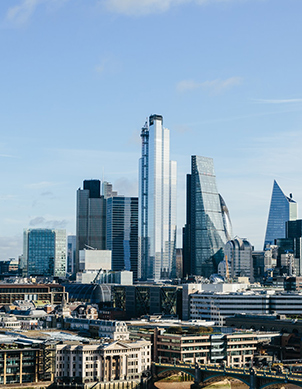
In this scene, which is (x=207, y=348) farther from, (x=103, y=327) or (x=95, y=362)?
(x=95, y=362)

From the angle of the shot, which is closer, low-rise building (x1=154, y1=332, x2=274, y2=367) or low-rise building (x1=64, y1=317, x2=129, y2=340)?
low-rise building (x1=154, y1=332, x2=274, y2=367)

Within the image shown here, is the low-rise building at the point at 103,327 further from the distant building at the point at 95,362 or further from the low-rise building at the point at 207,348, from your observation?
the distant building at the point at 95,362

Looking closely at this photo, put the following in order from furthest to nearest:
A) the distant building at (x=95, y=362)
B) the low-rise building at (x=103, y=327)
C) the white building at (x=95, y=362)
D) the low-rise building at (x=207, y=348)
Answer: the low-rise building at (x=103, y=327), the low-rise building at (x=207, y=348), the white building at (x=95, y=362), the distant building at (x=95, y=362)

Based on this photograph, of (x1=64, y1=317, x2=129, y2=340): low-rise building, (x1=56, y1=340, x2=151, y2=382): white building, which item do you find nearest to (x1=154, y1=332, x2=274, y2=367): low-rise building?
(x1=64, y1=317, x2=129, y2=340): low-rise building

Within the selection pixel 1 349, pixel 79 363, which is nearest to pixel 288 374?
pixel 79 363

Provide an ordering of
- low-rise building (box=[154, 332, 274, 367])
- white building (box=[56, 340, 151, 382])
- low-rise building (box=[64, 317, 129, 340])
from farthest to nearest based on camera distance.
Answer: low-rise building (box=[64, 317, 129, 340]) → low-rise building (box=[154, 332, 274, 367]) → white building (box=[56, 340, 151, 382])

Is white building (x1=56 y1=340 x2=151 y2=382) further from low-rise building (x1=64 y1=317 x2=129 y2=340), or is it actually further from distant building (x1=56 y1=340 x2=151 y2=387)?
low-rise building (x1=64 y1=317 x2=129 y2=340)

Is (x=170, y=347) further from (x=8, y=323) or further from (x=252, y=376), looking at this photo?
(x=8, y=323)

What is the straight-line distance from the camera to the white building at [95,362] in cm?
14888

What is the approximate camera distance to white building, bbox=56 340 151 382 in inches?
5861

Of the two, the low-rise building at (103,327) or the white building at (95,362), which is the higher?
the low-rise building at (103,327)

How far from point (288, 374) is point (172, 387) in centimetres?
2988

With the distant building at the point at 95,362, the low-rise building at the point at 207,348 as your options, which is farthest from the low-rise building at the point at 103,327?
the distant building at the point at 95,362

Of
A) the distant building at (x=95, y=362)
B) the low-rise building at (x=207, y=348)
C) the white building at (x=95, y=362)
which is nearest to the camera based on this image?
the distant building at (x=95, y=362)
